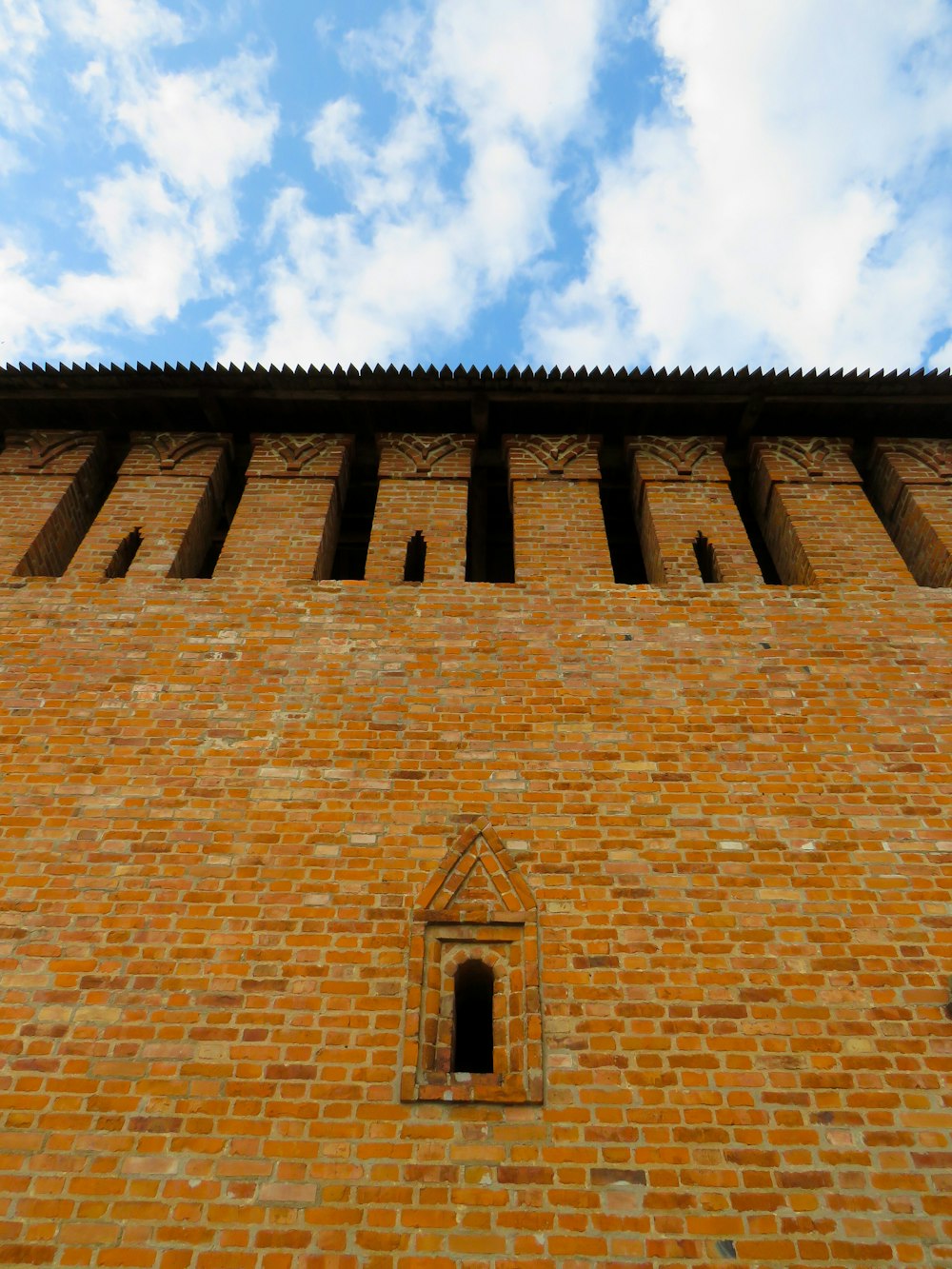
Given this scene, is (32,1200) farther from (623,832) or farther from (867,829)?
(867,829)

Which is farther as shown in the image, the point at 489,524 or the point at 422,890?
the point at 489,524

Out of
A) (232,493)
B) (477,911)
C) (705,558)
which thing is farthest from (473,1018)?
(232,493)

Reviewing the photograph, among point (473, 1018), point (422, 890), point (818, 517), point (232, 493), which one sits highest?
point (232, 493)

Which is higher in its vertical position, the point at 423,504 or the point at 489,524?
the point at 489,524

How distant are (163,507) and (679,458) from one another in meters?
4.07

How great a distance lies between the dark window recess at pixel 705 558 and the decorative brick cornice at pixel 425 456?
1.87 metres

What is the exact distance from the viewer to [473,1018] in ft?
12.3

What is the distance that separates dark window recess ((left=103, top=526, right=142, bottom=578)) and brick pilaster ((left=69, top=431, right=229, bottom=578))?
10 millimetres

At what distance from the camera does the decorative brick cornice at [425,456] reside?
20.9ft

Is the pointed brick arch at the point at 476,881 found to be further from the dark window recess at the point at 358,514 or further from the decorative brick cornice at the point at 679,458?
the decorative brick cornice at the point at 679,458

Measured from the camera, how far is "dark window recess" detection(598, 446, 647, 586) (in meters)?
6.84

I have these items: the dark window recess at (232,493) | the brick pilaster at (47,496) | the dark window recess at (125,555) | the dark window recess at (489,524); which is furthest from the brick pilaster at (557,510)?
the brick pilaster at (47,496)

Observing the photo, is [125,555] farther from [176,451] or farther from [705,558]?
[705,558]

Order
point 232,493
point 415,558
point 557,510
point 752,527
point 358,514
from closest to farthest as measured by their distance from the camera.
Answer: point 415,558 → point 557,510 → point 752,527 → point 232,493 → point 358,514
